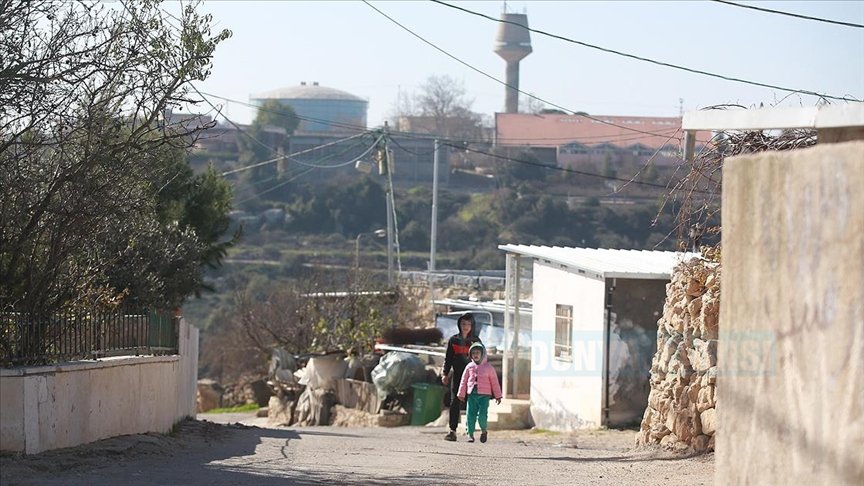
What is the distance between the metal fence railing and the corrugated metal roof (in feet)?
25.3

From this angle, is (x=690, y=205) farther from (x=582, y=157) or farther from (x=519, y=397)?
(x=582, y=157)

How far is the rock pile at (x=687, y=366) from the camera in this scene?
13.4 m

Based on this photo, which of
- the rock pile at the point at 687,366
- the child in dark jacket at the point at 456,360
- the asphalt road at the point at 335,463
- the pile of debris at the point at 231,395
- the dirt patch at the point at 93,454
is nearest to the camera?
the dirt patch at the point at 93,454

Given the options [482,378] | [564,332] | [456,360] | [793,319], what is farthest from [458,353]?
[793,319]

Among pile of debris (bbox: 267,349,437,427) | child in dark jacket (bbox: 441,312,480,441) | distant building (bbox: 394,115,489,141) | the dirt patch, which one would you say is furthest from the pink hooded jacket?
distant building (bbox: 394,115,489,141)

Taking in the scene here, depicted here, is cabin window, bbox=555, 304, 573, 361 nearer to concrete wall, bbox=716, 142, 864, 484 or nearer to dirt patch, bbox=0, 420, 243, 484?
dirt patch, bbox=0, 420, 243, 484

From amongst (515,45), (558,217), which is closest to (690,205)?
(558,217)

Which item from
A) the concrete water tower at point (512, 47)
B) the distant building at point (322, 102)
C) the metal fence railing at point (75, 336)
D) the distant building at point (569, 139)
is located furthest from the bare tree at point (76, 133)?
the distant building at point (322, 102)

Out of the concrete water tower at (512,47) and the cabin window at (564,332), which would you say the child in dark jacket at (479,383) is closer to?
the cabin window at (564,332)

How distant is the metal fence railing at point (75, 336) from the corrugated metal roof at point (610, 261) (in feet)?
25.3

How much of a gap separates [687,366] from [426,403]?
40.4 ft

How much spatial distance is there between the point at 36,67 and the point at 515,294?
1513 cm

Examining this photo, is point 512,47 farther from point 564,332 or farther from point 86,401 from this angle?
point 86,401

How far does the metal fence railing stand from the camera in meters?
11.5
